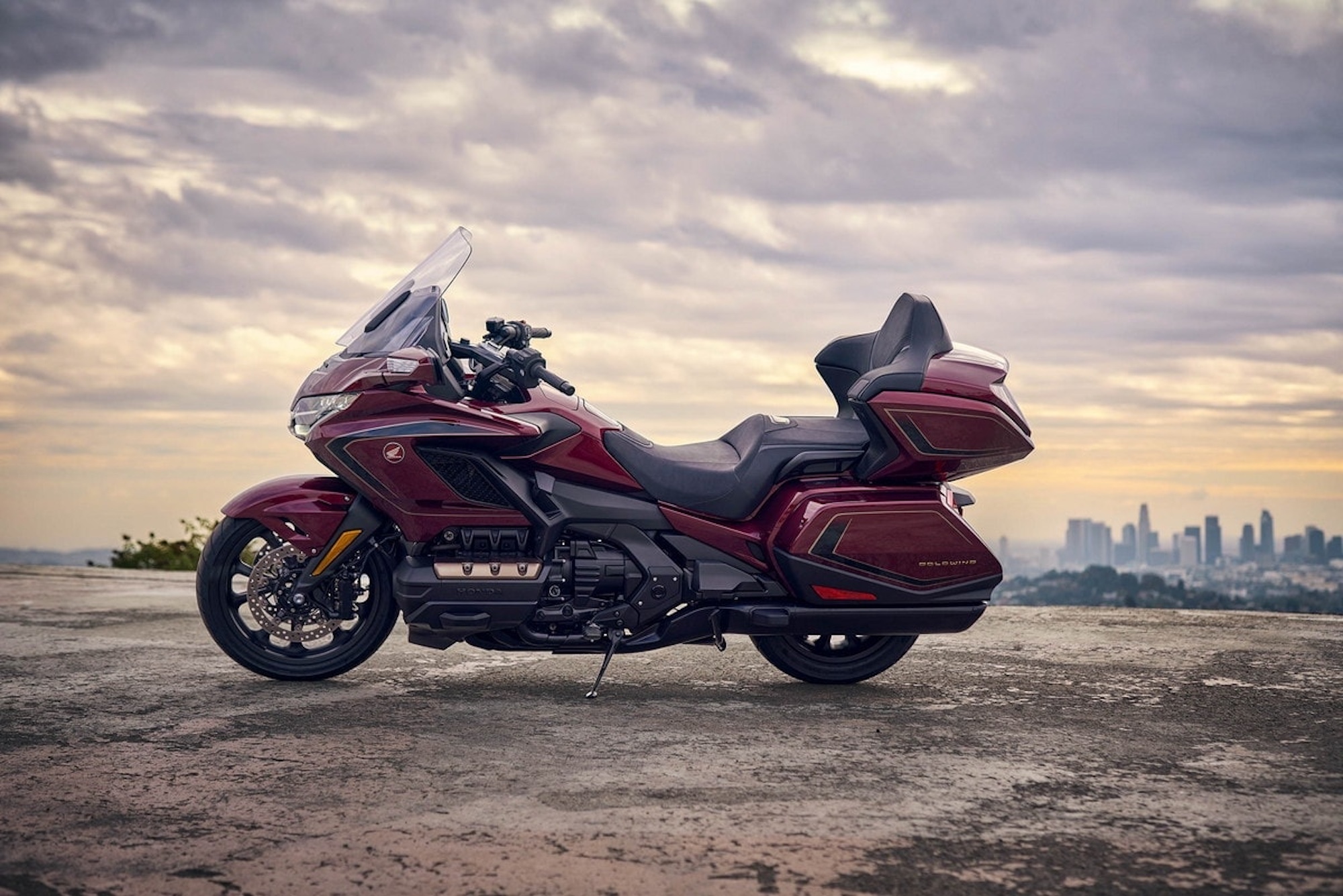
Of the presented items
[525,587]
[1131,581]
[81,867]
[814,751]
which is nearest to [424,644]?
[525,587]

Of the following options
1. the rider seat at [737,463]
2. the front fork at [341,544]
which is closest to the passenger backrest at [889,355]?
the rider seat at [737,463]

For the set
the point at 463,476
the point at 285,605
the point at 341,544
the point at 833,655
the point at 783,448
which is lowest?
the point at 833,655

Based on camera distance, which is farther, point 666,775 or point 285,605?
point 285,605

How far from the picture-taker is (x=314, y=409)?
5859 mm

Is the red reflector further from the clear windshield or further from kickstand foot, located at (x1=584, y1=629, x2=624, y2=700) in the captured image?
the clear windshield

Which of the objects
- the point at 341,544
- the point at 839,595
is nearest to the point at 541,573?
the point at 341,544

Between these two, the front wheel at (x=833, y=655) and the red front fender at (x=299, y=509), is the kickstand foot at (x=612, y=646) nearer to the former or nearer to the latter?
the front wheel at (x=833, y=655)

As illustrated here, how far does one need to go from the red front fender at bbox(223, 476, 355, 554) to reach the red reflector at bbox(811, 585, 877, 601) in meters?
2.13

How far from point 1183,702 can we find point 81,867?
4.50 meters

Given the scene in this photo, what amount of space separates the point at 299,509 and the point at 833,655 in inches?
99.9

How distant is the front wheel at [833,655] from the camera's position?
244 inches

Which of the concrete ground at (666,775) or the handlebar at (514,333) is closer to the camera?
the concrete ground at (666,775)

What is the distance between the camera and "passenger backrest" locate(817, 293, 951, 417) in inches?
229

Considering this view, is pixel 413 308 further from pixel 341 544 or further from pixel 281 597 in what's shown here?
pixel 281 597
